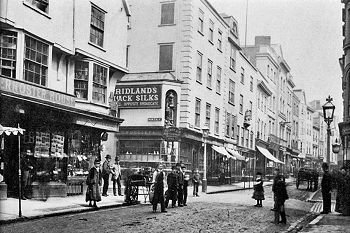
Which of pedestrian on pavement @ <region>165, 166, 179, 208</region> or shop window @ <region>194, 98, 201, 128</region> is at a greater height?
shop window @ <region>194, 98, 201, 128</region>

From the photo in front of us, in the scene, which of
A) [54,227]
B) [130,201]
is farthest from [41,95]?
[54,227]

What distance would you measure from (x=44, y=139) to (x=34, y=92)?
2.33m

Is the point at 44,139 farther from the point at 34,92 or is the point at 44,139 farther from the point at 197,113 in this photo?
the point at 197,113

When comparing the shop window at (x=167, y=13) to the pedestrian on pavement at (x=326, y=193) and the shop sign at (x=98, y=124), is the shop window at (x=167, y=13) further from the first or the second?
the pedestrian on pavement at (x=326, y=193)

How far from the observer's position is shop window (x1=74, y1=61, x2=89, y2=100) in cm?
2022

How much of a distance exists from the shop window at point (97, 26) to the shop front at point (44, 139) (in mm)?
3384

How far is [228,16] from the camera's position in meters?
40.6

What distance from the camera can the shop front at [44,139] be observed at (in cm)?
1579

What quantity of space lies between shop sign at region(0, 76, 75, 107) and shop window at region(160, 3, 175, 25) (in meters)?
13.8

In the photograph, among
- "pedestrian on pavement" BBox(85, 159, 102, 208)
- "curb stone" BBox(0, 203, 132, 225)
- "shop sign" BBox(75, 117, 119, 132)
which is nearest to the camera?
"curb stone" BBox(0, 203, 132, 225)

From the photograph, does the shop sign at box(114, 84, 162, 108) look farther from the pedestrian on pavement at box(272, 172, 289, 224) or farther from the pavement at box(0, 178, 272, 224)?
the pedestrian on pavement at box(272, 172, 289, 224)

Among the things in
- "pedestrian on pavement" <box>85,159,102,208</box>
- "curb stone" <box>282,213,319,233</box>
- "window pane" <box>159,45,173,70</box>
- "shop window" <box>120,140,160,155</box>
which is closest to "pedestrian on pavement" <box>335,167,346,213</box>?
"curb stone" <box>282,213,319,233</box>

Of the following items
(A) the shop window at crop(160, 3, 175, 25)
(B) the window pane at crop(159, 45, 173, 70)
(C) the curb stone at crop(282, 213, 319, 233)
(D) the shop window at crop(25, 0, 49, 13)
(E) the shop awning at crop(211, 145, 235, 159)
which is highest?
(A) the shop window at crop(160, 3, 175, 25)

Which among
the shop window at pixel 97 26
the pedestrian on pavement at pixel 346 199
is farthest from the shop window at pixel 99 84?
the pedestrian on pavement at pixel 346 199
